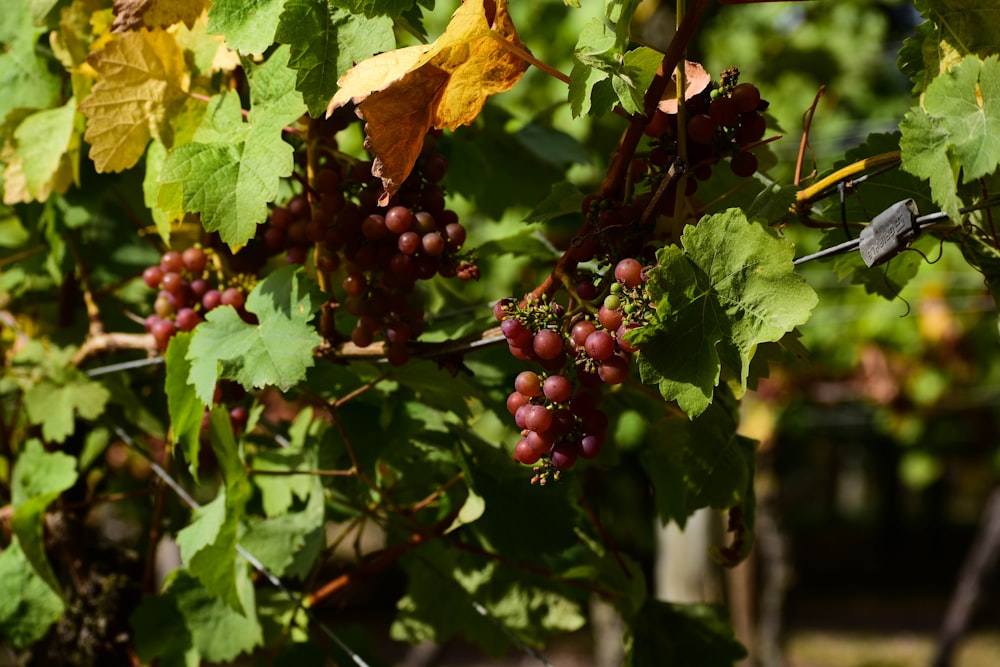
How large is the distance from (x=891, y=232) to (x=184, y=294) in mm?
899

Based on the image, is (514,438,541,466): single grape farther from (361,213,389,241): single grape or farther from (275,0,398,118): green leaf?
(275,0,398,118): green leaf

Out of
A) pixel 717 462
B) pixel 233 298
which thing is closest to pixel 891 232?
pixel 717 462

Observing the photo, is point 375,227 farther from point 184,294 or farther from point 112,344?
point 112,344

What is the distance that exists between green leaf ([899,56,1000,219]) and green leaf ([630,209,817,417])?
0.48 feet

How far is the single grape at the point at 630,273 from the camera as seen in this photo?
899 millimetres

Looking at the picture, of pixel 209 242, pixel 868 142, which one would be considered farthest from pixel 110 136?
pixel 868 142

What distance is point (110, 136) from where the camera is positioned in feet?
3.93

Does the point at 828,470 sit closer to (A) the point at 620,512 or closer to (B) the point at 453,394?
(A) the point at 620,512

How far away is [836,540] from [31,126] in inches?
621

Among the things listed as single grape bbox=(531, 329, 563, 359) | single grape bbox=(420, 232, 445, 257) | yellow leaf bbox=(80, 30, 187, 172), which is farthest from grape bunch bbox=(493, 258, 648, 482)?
yellow leaf bbox=(80, 30, 187, 172)

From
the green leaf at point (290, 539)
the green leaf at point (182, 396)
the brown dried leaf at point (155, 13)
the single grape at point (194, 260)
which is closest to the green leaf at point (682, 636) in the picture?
the green leaf at point (290, 539)

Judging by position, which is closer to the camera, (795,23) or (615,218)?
(615,218)

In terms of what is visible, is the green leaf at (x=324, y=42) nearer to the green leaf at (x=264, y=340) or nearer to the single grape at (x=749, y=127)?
the green leaf at (x=264, y=340)

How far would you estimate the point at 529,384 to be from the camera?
3.21 ft
